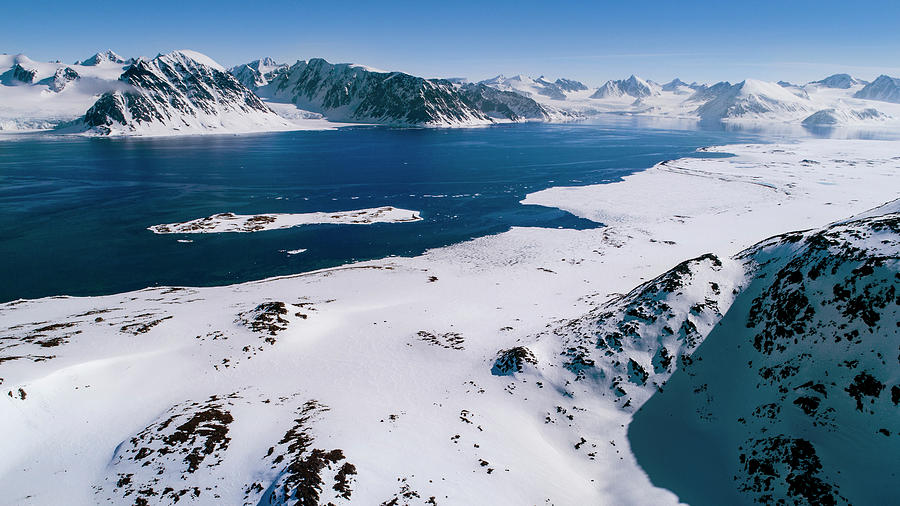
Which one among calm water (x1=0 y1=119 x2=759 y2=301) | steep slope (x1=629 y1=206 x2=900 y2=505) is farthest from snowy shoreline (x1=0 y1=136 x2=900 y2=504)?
calm water (x1=0 y1=119 x2=759 y2=301)

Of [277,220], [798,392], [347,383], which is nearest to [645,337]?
[798,392]

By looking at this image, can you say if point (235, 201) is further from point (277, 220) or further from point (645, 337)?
point (645, 337)

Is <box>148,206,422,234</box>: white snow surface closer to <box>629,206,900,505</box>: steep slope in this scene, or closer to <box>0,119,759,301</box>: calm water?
<box>0,119,759,301</box>: calm water

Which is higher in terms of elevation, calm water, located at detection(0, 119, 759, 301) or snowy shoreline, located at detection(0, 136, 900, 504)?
calm water, located at detection(0, 119, 759, 301)

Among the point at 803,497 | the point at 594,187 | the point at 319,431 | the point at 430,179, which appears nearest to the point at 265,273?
the point at 319,431

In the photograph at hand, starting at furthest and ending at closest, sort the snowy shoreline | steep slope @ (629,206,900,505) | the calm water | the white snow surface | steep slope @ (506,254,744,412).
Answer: the white snow surface < the calm water < steep slope @ (506,254,744,412) < the snowy shoreline < steep slope @ (629,206,900,505)
